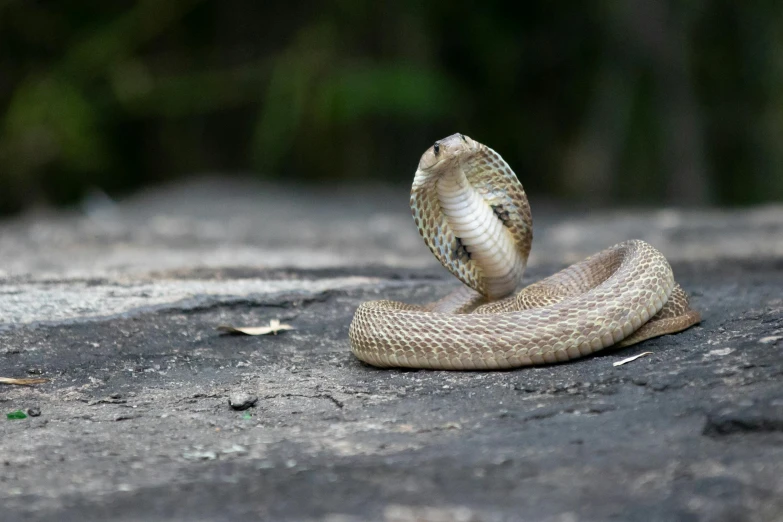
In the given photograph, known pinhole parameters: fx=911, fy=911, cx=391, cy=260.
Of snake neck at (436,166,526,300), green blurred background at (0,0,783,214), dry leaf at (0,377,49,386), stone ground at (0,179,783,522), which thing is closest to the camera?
stone ground at (0,179,783,522)

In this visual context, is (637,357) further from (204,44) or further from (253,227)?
(204,44)

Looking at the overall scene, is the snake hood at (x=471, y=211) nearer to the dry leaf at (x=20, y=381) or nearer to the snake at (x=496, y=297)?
the snake at (x=496, y=297)

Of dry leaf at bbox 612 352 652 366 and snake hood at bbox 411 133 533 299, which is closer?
dry leaf at bbox 612 352 652 366

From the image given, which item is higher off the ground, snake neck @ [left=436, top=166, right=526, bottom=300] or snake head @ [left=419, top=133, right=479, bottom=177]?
snake head @ [left=419, top=133, right=479, bottom=177]

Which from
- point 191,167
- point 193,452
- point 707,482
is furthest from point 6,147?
point 707,482

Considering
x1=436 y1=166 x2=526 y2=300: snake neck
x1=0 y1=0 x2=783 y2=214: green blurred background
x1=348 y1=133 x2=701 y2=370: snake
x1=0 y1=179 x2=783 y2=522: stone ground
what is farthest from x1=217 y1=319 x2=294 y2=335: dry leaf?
x1=0 y1=0 x2=783 y2=214: green blurred background

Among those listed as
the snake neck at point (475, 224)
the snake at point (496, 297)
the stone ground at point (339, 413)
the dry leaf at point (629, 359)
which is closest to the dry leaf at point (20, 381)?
the stone ground at point (339, 413)

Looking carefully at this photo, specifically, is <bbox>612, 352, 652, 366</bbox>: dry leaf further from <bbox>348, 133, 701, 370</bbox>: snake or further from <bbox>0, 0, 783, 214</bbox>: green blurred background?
<bbox>0, 0, 783, 214</bbox>: green blurred background

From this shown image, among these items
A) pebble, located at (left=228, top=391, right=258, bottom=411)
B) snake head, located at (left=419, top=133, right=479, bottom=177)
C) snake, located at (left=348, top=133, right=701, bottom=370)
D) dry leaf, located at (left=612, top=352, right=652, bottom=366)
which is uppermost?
snake head, located at (left=419, top=133, right=479, bottom=177)
